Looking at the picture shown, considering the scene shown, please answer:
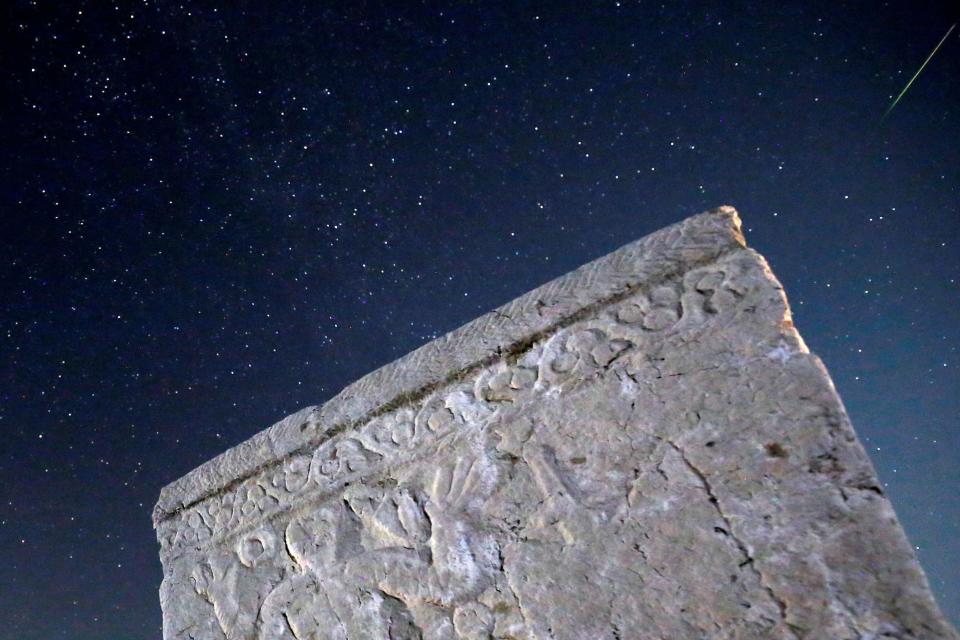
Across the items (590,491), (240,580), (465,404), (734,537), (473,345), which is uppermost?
(473,345)

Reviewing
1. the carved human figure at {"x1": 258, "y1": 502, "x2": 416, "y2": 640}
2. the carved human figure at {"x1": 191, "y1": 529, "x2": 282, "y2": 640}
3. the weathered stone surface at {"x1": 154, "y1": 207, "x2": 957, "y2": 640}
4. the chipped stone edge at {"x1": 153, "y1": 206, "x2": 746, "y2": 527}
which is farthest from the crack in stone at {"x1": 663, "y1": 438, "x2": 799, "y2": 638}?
the carved human figure at {"x1": 191, "y1": 529, "x2": 282, "y2": 640}

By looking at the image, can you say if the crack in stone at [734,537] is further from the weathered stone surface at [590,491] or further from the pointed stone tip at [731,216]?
the pointed stone tip at [731,216]

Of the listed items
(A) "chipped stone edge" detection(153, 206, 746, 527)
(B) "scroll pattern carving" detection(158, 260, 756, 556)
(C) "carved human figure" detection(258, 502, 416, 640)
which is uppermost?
(A) "chipped stone edge" detection(153, 206, 746, 527)

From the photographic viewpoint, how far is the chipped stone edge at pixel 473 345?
1.62 metres

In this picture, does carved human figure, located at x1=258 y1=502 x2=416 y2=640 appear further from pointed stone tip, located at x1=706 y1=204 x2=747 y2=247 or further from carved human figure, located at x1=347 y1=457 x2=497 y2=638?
pointed stone tip, located at x1=706 y1=204 x2=747 y2=247

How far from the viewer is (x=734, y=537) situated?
1.31 m

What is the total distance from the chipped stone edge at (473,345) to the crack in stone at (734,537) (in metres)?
0.46

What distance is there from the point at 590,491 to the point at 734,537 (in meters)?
0.33

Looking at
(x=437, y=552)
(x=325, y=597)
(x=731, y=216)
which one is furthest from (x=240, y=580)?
(x=731, y=216)

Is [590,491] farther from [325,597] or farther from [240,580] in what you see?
[240,580]

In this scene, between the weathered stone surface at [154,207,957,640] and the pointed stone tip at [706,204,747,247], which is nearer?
the weathered stone surface at [154,207,957,640]

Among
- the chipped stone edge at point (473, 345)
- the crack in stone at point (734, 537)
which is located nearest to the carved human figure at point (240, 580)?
the chipped stone edge at point (473, 345)

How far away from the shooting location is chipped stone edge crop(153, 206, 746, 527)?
1.62 m

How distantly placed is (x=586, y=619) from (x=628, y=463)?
361 millimetres
